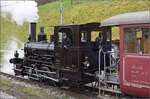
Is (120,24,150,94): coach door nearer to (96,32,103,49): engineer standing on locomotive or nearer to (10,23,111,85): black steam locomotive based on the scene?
(10,23,111,85): black steam locomotive

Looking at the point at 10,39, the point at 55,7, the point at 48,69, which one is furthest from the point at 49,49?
the point at 55,7

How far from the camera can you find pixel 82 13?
25.4 meters

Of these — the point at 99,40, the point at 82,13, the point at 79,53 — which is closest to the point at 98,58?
the point at 99,40

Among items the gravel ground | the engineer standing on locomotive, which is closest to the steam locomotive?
the engineer standing on locomotive

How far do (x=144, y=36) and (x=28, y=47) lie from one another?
6663mm

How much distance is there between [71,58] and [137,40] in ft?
8.70

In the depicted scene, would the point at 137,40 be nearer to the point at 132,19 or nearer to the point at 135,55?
the point at 135,55

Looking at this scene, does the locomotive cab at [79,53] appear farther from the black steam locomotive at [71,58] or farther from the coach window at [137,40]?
the coach window at [137,40]

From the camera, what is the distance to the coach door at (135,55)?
5129 millimetres

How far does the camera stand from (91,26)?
7.24 meters

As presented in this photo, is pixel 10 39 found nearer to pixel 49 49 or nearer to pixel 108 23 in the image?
pixel 49 49

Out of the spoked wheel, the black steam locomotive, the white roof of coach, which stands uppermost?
the white roof of coach

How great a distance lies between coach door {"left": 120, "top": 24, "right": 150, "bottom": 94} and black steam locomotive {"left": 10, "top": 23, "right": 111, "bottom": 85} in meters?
1.71

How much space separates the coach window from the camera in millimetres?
5219
